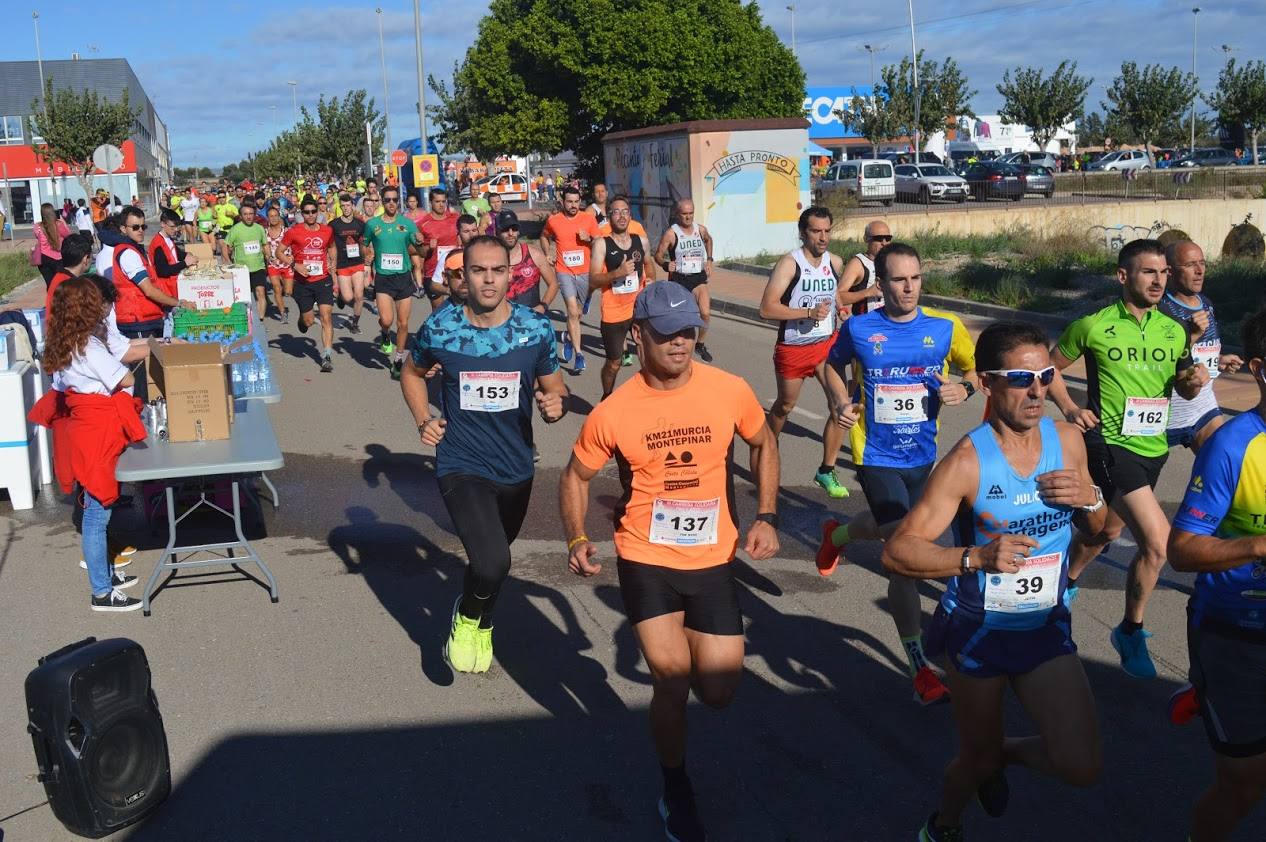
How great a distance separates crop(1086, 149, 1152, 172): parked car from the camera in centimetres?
6094

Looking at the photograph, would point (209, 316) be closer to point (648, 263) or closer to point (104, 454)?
point (104, 454)

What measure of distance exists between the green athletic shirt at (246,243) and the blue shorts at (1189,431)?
15.6 metres

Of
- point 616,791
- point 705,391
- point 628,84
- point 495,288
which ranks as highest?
point 628,84

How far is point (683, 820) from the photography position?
4250 mm

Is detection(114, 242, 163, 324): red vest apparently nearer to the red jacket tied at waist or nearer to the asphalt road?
the asphalt road

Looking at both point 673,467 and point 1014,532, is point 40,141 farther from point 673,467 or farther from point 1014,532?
point 1014,532

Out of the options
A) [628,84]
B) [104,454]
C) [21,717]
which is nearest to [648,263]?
[104,454]

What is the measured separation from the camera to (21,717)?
5.55 metres

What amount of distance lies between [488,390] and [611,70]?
34770 millimetres

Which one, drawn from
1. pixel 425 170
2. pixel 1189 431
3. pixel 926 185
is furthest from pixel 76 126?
pixel 1189 431

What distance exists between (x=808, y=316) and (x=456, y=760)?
4.80 meters

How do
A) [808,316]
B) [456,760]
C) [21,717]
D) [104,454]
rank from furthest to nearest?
[808,316] < [104,454] < [21,717] < [456,760]

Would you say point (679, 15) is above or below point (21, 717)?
above

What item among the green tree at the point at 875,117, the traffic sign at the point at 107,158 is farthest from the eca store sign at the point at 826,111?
the traffic sign at the point at 107,158
